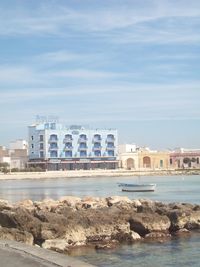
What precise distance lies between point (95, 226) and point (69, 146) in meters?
132

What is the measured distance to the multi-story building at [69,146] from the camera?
15175 cm

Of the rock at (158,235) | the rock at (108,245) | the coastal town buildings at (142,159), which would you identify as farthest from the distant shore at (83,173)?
the rock at (108,245)

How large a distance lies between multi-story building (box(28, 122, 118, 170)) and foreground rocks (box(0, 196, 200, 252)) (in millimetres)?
125882

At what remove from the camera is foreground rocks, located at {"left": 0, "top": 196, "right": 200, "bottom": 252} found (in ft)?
65.2

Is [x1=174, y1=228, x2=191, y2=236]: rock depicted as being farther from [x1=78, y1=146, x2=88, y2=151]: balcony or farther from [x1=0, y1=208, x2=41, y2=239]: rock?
[x1=78, y1=146, x2=88, y2=151]: balcony

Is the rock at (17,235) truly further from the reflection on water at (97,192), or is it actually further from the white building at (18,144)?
the white building at (18,144)

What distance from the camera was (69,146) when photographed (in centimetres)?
15350

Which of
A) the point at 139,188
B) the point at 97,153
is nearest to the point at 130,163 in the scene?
the point at 97,153

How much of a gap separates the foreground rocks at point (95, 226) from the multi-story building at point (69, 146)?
125882mm

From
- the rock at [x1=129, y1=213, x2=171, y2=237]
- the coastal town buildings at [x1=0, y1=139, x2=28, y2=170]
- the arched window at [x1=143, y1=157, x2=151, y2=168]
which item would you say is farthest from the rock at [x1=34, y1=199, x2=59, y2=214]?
the arched window at [x1=143, y1=157, x2=151, y2=168]

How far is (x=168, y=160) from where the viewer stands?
604ft

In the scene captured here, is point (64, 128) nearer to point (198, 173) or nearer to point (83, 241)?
point (198, 173)

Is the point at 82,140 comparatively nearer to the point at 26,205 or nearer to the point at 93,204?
the point at 26,205

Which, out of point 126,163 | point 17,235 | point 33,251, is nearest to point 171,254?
point 17,235
